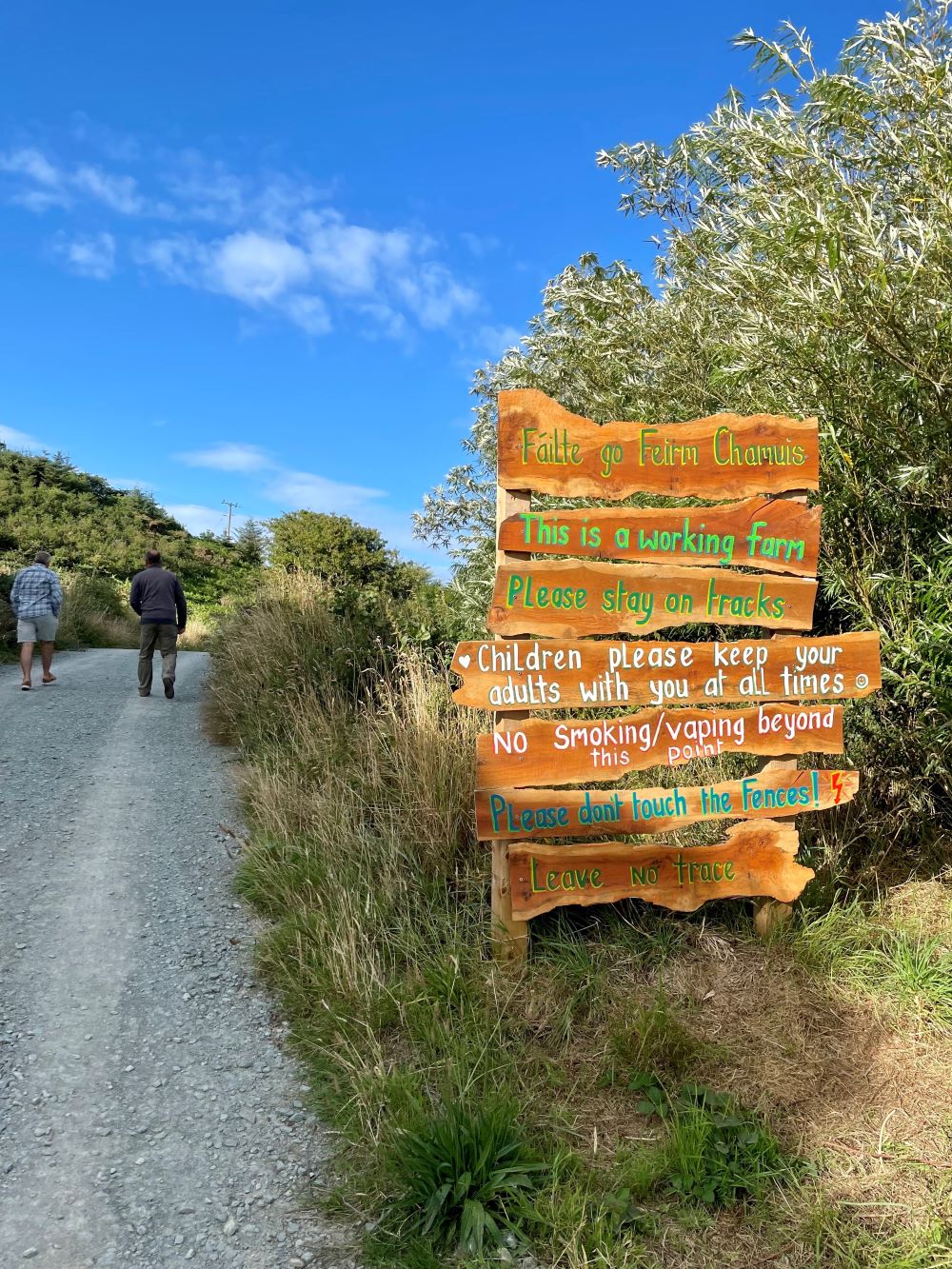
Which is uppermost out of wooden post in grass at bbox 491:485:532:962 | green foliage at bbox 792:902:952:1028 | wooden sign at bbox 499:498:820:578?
wooden sign at bbox 499:498:820:578

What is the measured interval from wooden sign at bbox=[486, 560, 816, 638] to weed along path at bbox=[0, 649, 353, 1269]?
2.11m

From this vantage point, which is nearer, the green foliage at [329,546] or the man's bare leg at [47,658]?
the man's bare leg at [47,658]

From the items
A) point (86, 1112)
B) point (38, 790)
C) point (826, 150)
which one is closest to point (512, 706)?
point (86, 1112)

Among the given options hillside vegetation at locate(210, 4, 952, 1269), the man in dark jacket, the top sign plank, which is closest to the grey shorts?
the man in dark jacket

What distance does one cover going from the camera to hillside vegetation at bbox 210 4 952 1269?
7.59ft

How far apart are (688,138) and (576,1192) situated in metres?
5.68

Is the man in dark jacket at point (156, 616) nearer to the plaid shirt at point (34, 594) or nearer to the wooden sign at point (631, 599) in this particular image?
the plaid shirt at point (34, 594)

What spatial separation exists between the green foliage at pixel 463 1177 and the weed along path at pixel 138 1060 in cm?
25

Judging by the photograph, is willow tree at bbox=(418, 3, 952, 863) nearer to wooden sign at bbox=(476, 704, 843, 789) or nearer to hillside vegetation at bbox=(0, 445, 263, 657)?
wooden sign at bbox=(476, 704, 843, 789)

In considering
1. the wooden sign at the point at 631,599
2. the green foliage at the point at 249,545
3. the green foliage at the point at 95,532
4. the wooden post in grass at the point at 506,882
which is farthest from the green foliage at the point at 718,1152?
the green foliage at the point at 249,545

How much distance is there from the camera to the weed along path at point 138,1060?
2342 mm

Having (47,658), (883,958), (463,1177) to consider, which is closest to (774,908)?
(883,958)

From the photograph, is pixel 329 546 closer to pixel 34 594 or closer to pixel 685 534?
pixel 34 594

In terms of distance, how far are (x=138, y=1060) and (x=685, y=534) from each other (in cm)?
324
